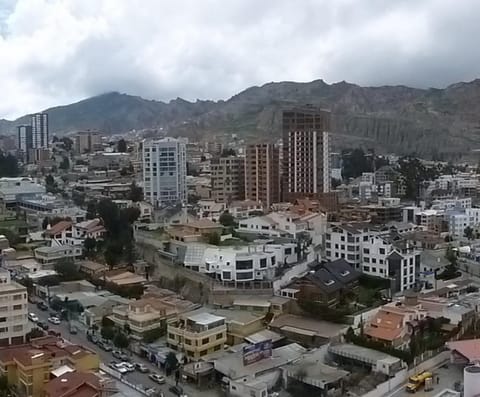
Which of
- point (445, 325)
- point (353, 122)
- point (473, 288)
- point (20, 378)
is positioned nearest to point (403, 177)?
point (473, 288)

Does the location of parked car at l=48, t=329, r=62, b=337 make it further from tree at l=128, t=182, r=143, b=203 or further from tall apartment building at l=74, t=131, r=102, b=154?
tall apartment building at l=74, t=131, r=102, b=154

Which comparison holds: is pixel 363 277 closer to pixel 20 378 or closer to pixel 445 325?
pixel 445 325

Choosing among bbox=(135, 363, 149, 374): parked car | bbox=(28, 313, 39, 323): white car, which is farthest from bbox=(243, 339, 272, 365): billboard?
bbox=(28, 313, 39, 323): white car

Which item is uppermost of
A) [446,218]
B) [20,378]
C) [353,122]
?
[353,122]

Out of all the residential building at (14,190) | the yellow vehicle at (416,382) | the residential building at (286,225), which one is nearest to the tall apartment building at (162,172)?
the residential building at (14,190)

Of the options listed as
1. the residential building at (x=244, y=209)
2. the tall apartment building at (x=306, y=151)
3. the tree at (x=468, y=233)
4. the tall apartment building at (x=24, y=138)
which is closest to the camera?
the tree at (x=468, y=233)

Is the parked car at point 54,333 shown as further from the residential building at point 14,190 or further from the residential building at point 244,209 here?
the residential building at point 14,190

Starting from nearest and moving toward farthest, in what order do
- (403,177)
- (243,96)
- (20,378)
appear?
1. (20,378)
2. (403,177)
3. (243,96)
